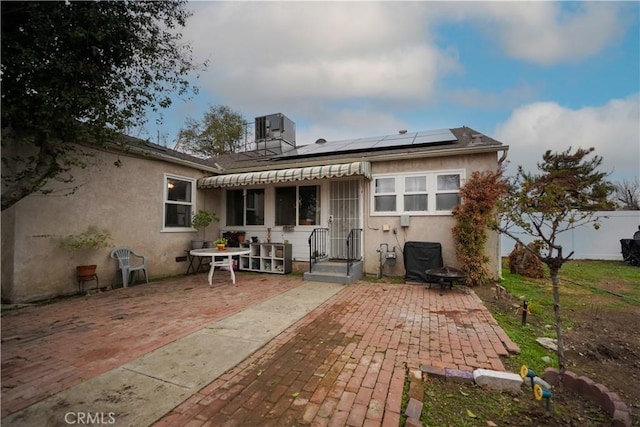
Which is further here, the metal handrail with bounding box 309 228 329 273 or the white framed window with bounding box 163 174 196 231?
the metal handrail with bounding box 309 228 329 273

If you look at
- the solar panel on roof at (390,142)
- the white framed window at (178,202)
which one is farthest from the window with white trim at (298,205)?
the white framed window at (178,202)

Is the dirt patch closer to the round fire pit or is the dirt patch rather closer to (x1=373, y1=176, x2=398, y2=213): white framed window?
the round fire pit

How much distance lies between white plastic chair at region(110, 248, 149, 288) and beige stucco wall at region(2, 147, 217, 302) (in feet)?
0.64

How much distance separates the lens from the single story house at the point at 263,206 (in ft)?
23.0

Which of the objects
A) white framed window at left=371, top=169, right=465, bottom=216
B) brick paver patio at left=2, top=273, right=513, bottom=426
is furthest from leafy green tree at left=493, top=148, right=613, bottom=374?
white framed window at left=371, top=169, right=465, bottom=216

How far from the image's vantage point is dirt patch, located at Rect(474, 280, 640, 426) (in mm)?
3373

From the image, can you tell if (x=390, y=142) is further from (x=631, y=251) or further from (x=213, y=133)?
(x=213, y=133)

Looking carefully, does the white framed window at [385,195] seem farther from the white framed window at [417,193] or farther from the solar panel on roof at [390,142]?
the solar panel on roof at [390,142]

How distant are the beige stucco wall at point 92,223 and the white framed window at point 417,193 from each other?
7907mm

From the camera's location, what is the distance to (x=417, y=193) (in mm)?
9727

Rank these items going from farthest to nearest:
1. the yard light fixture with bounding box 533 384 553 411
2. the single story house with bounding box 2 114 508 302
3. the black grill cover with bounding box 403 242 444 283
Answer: the black grill cover with bounding box 403 242 444 283
the single story house with bounding box 2 114 508 302
the yard light fixture with bounding box 533 384 553 411

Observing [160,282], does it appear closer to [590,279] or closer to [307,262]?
[307,262]

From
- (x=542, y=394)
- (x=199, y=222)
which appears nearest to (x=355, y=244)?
(x=199, y=222)

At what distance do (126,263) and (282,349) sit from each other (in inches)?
280
